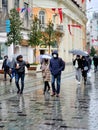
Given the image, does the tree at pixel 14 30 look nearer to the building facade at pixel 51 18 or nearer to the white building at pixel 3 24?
the white building at pixel 3 24

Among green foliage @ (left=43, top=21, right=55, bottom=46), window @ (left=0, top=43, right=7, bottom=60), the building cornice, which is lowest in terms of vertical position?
window @ (left=0, top=43, right=7, bottom=60)

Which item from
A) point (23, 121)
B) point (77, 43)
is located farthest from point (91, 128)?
A: point (77, 43)

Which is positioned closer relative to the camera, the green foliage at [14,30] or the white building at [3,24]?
the green foliage at [14,30]

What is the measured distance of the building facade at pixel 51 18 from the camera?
145ft

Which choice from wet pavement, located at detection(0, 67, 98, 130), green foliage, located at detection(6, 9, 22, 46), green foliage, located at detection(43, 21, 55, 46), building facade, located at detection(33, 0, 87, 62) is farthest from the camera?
building facade, located at detection(33, 0, 87, 62)

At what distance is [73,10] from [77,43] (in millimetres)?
11987

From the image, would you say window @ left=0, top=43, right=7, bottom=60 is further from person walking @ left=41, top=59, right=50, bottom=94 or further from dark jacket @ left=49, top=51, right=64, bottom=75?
dark jacket @ left=49, top=51, right=64, bottom=75

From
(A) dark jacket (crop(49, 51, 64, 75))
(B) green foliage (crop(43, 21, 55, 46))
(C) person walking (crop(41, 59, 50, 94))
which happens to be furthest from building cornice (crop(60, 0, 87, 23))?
(A) dark jacket (crop(49, 51, 64, 75))

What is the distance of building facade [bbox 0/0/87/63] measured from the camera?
4425cm

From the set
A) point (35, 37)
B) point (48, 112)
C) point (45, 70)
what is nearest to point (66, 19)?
point (35, 37)

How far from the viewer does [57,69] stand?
16969 mm

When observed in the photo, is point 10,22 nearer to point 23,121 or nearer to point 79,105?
point 79,105

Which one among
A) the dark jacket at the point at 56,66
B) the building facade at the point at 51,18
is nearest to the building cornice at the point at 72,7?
the building facade at the point at 51,18

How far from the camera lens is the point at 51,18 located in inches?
2635
